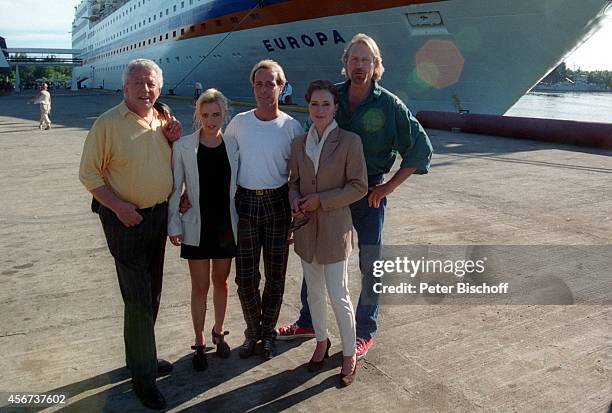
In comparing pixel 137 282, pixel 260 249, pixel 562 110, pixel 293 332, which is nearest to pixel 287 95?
pixel 293 332

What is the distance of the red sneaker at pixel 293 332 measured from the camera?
3.14 meters

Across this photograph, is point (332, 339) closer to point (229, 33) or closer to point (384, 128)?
point (384, 128)

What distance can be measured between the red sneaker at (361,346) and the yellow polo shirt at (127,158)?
133cm

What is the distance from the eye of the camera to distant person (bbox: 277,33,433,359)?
8.96 ft

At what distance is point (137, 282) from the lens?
2.52 meters

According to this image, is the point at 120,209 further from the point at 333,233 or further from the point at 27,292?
the point at 27,292

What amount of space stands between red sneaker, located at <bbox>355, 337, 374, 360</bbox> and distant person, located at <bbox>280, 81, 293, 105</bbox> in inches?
619

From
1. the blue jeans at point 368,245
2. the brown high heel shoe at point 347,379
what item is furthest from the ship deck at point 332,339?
the blue jeans at point 368,245

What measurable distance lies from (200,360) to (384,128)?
160cm

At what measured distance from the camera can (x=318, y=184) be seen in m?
2.66

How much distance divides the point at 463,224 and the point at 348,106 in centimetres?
293

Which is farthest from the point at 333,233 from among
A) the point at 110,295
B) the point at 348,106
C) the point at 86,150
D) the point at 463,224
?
the point at 463,224

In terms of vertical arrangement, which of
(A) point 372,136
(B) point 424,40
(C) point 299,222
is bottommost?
(C) point 299,222

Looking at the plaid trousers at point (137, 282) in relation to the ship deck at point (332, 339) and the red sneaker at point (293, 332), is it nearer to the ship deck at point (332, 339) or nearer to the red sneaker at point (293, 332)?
the ship deck at point (332, 339)
